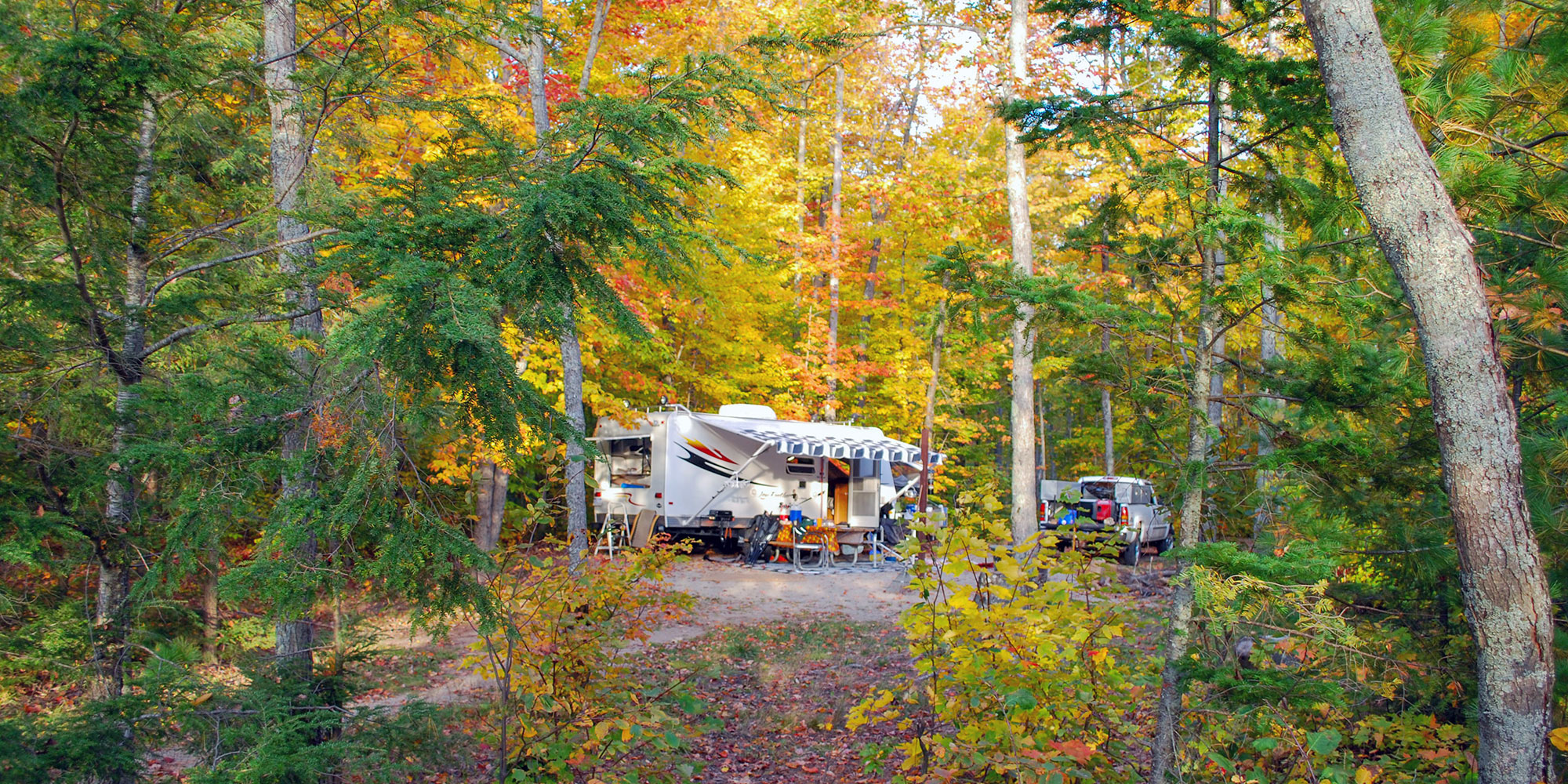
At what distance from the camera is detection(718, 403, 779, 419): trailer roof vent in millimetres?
14734

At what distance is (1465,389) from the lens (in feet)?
11.7

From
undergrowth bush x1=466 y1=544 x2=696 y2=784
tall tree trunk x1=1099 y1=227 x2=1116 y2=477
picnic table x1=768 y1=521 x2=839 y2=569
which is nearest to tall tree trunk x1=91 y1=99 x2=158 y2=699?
undergrowth bush x1=466 y1=544 x2=696 y2=784

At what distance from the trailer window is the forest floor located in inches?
135

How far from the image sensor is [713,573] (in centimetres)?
1362

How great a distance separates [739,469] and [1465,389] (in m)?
11.8

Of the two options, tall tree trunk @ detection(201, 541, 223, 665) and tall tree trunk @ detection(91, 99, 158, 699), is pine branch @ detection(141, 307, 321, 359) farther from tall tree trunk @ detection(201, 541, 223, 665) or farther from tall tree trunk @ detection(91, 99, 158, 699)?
tall tree trunk @ detection(201, 541, 223, 665)

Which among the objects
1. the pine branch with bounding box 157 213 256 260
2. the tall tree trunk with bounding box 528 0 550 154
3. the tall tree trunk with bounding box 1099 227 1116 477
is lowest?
the tall tree trunk with bounding box 1099 227 1116 477

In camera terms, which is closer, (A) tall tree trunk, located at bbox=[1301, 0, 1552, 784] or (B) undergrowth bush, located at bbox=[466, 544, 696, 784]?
(A) tall tree trunk, located at bbox=[1301, 0, 1552, 784]

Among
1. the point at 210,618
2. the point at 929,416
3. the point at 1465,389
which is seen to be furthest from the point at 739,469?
the point at 1465,389

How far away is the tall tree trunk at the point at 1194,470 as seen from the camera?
13.0ft

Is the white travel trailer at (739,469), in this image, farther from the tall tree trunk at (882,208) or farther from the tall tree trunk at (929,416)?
the tall tree trunk at (882,208)

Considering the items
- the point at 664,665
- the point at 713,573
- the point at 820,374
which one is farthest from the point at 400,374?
the point at 820,374

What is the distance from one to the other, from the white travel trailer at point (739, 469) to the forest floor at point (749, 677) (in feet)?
7.97

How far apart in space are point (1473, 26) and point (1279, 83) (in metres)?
0.93
